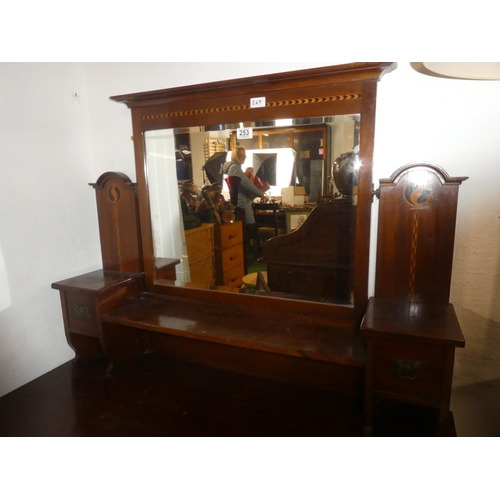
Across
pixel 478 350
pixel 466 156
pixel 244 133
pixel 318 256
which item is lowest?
pixel 478 350

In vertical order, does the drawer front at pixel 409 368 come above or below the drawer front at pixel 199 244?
below

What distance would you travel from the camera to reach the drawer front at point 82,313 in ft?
5.54

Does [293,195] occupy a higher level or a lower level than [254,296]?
higher

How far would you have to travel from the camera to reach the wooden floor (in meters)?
1.35

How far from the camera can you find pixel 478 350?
138cm

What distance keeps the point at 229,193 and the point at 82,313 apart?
3.08 ft

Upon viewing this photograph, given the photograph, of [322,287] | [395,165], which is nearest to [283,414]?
[322,287]

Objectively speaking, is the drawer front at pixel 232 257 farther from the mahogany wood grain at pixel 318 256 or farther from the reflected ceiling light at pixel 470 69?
the reflected ceiling light at pixel 470 69

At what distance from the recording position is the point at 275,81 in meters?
1.40

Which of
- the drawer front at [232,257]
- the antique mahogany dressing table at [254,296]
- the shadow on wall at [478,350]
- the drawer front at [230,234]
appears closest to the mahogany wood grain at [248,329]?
the antique mahogany dressing table at [254,296]

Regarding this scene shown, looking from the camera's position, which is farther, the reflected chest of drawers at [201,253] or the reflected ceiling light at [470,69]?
the reflected chest of drawers at [201,253]

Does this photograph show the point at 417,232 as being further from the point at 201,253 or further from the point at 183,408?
the point at 183,408

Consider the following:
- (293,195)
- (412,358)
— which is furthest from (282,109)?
(412,358)

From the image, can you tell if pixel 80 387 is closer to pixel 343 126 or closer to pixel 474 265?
pixel 343 126
